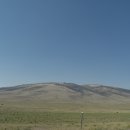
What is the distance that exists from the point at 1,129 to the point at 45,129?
4295 millimetres

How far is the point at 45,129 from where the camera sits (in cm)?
3148

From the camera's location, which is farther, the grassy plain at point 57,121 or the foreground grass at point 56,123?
the grassy plain at point 57,121

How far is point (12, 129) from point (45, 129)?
321cm

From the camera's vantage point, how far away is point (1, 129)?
3011 cm

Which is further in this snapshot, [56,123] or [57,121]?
[57,121]

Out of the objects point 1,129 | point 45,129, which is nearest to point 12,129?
point 1,129

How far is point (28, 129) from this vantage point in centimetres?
3055

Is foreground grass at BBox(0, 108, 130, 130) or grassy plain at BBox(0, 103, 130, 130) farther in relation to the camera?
grassy plain at BBox(0, 103, 130, 130)

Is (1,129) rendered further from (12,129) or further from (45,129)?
(45,129)

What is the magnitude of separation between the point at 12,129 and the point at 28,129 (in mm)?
1623

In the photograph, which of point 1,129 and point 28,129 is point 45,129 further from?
point 1,129

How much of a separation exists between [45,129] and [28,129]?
6.02ft

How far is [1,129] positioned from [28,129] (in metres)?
2.53
